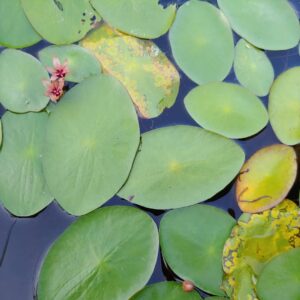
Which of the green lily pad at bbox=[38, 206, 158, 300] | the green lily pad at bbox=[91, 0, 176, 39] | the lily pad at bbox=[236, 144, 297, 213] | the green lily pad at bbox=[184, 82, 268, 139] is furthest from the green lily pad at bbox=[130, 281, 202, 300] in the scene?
the green lily pad at bbox=[91, 0, 176, 39]

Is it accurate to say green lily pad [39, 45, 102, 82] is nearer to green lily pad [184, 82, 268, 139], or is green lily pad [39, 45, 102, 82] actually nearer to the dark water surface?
the dark water surface

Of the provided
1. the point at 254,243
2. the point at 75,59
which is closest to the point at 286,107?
the point at 254,243

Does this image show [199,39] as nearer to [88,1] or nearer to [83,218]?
[88,1]

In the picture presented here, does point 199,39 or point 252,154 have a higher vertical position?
point 199,39

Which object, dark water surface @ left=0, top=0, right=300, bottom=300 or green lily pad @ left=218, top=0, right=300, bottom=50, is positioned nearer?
dark water surface @ left=0, top=0, right=300, bottom=300

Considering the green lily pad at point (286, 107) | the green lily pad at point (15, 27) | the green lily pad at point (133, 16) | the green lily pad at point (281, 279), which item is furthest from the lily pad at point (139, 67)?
the green lily pad at point (281, 279)

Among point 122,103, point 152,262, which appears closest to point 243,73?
point 122,103

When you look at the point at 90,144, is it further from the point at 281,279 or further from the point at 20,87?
the point at 281,279
